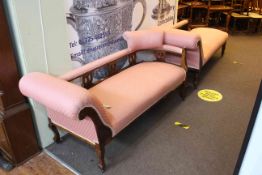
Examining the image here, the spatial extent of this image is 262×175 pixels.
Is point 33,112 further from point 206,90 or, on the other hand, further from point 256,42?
point 256,42

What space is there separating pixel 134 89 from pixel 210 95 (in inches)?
45.7

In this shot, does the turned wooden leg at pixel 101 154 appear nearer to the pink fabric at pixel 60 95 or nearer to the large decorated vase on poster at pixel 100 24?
the pink fabric at pixel 60 95

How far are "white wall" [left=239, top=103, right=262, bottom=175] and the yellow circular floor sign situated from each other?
5.40 ft

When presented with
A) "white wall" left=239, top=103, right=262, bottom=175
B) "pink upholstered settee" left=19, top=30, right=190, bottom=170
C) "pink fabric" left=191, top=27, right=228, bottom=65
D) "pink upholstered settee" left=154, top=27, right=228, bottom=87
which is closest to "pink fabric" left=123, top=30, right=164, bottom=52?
"pink upholstered settee" left=19, top=30, right=190, bottom=170

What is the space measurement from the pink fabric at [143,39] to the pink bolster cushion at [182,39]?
0.08 meters

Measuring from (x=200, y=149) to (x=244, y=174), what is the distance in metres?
0.87

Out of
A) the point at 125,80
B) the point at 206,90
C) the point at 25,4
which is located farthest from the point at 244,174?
the point at 206,90

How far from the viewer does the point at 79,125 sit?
63.5 inches

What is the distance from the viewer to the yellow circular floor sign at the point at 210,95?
262cm

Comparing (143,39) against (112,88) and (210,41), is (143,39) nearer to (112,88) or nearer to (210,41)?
(112,88)

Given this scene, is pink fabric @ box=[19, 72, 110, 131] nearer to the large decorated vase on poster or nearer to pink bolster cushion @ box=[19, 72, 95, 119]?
pink bolster cushion @ box=[19, 72, 95, 119]

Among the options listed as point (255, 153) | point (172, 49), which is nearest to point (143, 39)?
point (172, 49)

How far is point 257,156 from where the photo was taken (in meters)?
0.94

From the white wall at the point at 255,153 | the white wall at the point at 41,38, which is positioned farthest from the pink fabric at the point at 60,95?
the white wall at the point at 255,153
